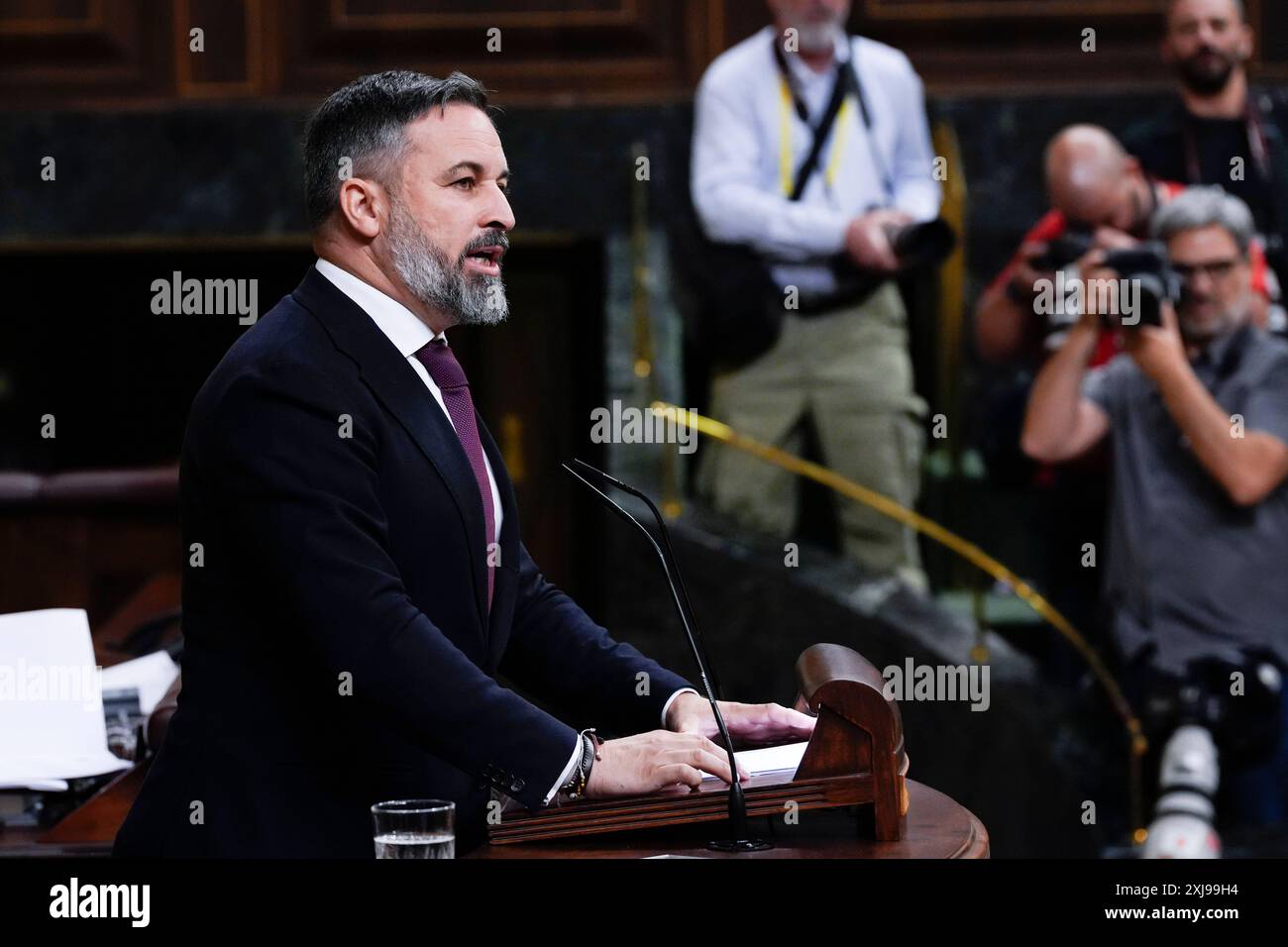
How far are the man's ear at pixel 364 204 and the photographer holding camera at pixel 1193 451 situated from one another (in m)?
3.39

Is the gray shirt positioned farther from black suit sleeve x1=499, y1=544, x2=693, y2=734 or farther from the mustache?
the mustache

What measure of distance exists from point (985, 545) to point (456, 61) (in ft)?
7.44

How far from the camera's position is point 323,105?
1.99 metres

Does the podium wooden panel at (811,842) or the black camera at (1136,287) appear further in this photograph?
the black camera at (1136,287)

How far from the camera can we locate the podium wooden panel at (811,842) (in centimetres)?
168

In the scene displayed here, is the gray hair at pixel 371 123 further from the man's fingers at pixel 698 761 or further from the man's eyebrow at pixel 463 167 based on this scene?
the man's fingers at pixel 698 761

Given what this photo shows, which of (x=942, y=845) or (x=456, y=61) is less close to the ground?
(x=456, y=61)

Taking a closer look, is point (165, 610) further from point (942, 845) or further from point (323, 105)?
point (942, 845)

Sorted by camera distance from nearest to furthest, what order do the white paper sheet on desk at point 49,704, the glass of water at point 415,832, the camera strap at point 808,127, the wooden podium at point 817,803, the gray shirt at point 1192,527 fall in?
1. the glass of water at point 415,832
2. the wooden podium at point 817,803
3. the white paper sheet on desk at point 49,704
4. the gray shirt at point 1192,527
5. the camera strap at point 808,127

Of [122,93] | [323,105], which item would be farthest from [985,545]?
[323,105]

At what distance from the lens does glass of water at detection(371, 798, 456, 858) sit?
1.60 m

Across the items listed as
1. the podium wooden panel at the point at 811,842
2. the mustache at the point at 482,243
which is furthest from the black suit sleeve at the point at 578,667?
the mustache at the point at 482,243

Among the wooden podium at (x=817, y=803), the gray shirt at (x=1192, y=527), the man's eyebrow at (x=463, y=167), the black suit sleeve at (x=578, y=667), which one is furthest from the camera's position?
the gray shirt at (x=1192, y=527)

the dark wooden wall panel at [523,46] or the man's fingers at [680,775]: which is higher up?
the dark wooden wall panel at [523,46]
